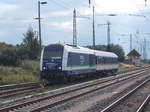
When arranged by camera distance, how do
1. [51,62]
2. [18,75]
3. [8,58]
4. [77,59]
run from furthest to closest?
[8,58], [18,75], [77,59], [51,62]

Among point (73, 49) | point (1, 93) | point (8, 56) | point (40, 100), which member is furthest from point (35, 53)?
point (40, 100)

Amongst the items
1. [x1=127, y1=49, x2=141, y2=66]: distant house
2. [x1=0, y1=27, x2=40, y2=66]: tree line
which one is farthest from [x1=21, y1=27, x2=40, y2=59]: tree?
[x1=127, y1=49, x2=141, y2=66]: distant house

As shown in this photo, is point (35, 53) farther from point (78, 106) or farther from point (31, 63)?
point (78, 106)

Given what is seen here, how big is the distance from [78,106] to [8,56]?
108 ft

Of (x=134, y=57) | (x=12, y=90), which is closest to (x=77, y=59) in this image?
(x=12, y=90)

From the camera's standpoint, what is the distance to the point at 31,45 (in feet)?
187

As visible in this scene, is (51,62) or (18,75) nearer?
(51,62)

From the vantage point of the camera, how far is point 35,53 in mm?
56812

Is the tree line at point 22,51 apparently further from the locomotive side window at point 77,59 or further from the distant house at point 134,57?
the distant house at point 134,57

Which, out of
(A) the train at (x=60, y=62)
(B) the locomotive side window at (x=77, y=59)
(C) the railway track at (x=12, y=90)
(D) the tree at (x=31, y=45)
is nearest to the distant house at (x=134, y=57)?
(D) the tree at (x=31, y=45)

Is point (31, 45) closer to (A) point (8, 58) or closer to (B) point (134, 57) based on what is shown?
(A) point (8, 58)

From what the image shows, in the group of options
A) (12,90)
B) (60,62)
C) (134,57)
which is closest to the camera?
(12,90)

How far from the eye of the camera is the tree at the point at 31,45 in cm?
5672

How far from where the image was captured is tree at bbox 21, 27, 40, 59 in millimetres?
56719
